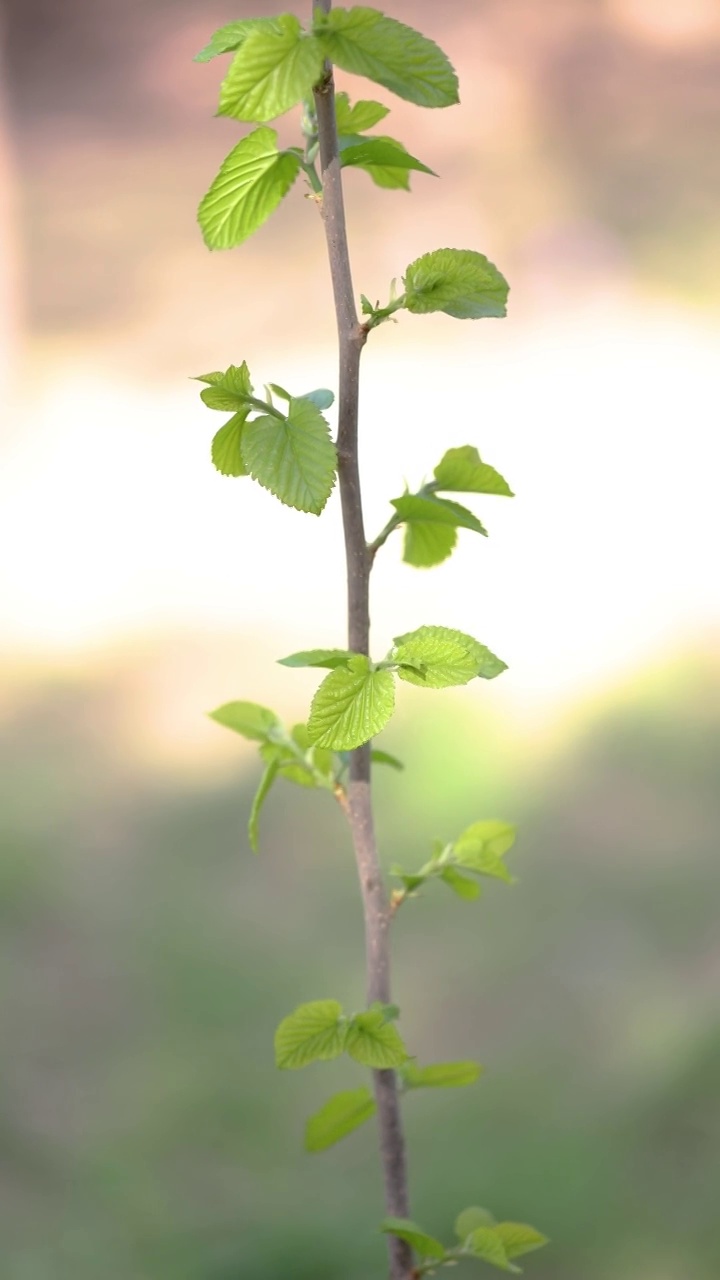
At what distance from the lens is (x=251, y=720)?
0.54m

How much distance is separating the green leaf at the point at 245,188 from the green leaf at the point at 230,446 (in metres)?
0.06

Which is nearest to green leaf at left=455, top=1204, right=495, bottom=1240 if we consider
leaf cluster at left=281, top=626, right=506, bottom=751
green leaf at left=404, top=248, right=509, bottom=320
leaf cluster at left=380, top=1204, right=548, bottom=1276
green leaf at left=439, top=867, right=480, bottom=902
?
leaf cluster at left=380, top=1204, right=548, bottom=1276

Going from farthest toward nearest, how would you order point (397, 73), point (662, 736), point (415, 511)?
point (662, 736)
point (415, 511)
point (397, 73)

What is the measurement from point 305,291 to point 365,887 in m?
0.72

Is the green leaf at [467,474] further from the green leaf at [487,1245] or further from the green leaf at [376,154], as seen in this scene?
the green leaf at [487,1245]

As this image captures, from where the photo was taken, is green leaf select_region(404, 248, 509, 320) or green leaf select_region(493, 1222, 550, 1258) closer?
green leaf select_region(404, 248, 509, 320)

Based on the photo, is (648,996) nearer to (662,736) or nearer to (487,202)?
(662,736)

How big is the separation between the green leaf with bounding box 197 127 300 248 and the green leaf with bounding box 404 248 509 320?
2.1 inches

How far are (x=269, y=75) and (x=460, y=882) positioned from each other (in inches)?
12.9

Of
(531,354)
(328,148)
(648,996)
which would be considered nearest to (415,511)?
(328,148)

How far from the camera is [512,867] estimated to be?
38.4 inches

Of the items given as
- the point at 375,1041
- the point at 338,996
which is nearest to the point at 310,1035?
the point at 375,1041

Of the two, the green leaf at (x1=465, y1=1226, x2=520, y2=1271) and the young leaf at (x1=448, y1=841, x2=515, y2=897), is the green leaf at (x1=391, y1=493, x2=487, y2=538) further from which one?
the green leaf at (x1=465, y1=1226, x2=520, y2=1271)

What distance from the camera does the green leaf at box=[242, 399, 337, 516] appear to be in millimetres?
408
